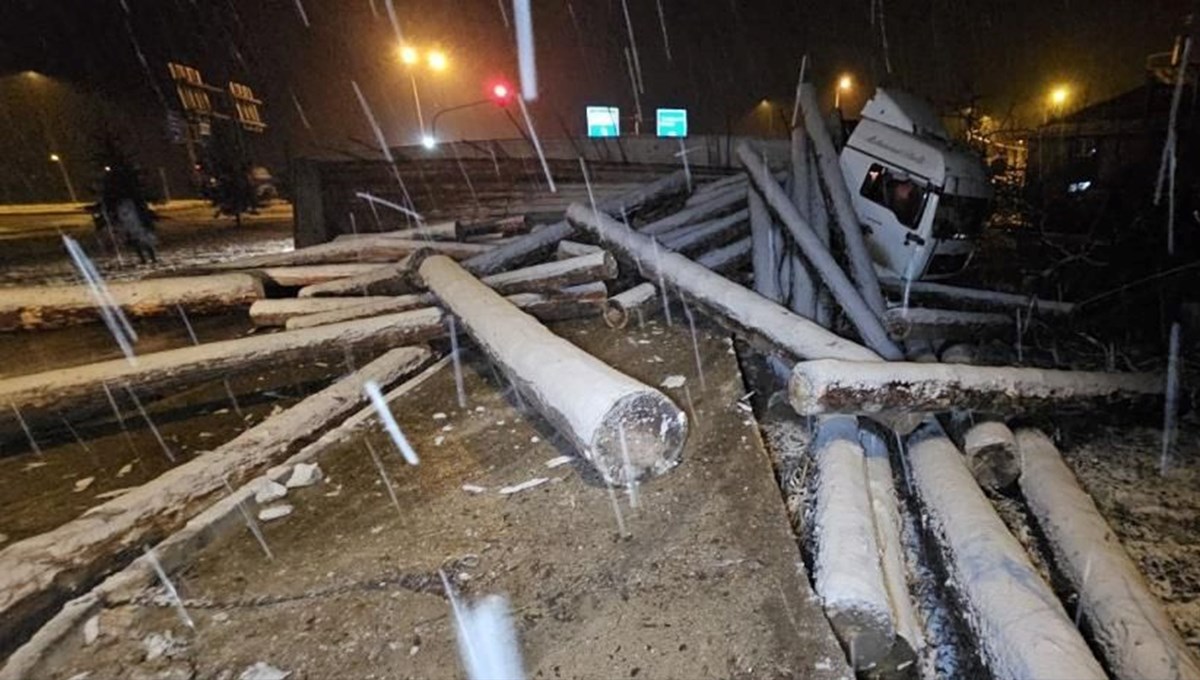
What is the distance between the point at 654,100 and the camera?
24.2m

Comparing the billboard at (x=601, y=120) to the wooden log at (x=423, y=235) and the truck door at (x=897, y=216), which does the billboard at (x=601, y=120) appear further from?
the truck door at (x=897, y=216)

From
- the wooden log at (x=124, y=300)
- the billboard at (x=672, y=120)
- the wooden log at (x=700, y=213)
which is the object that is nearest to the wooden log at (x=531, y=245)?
the wooden log at (x=700, y=213)

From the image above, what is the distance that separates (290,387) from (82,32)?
22.2m

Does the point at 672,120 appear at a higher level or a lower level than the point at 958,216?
higher

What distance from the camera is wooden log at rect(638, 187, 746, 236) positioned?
21.9 ft

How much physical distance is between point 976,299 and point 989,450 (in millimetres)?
3780

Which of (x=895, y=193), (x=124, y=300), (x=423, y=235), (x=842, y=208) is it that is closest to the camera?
(x=124, y=300)

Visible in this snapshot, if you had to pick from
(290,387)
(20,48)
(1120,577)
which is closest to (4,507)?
(290,387)

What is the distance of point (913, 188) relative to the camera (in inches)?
273

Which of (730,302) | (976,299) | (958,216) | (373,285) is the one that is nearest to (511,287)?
(373,285)

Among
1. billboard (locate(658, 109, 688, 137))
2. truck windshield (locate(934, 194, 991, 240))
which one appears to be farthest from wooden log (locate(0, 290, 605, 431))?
billboard (locate(658, 109, 688, 137))

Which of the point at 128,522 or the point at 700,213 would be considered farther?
the point at 700,213

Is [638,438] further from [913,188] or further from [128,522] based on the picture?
[913,188]

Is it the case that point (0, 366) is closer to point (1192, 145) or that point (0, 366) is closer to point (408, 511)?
point (408, 511)
